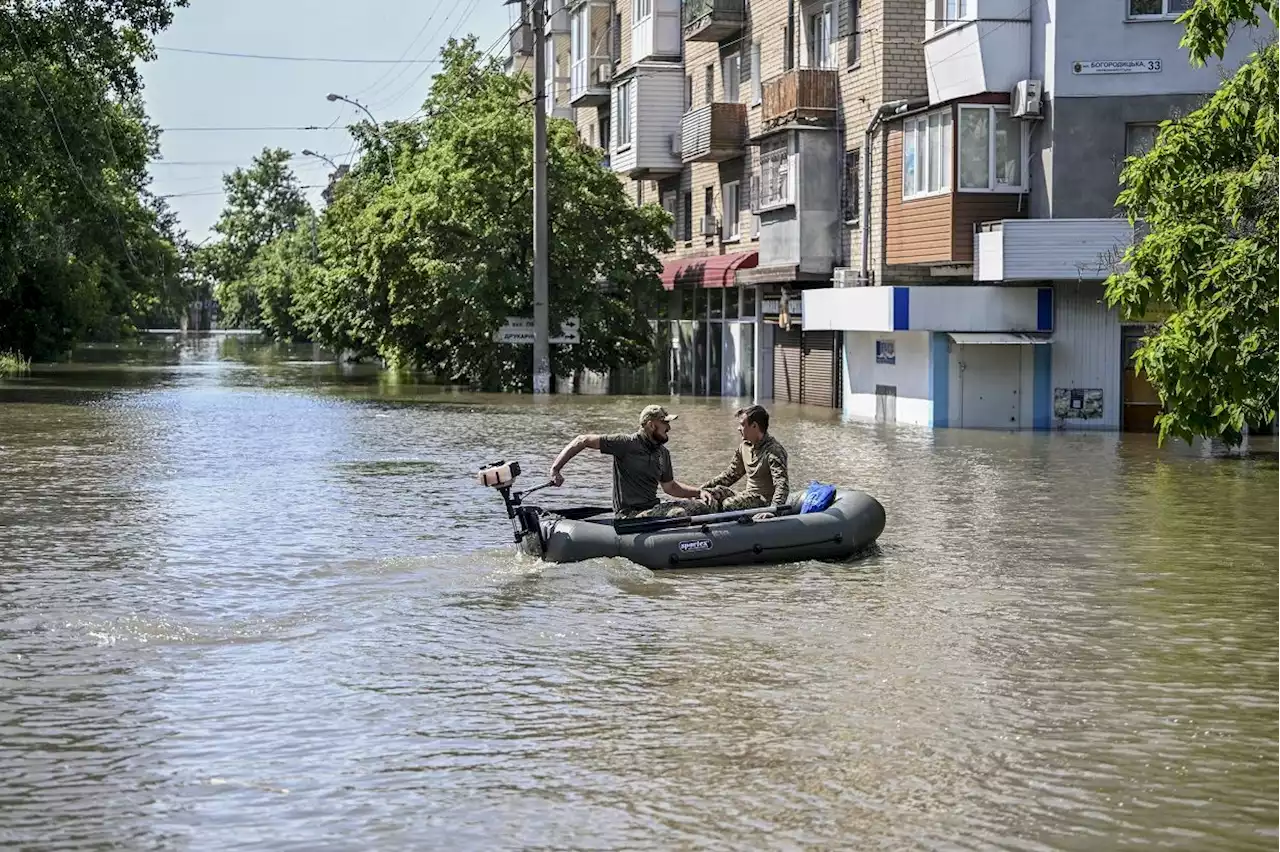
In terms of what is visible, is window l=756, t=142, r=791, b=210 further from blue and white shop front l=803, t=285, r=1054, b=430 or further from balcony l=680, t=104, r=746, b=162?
blue and white shop front l=803, t=285, r=1054, b=430

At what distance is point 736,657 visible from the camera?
12.9m

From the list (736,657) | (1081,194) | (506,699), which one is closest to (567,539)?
(736,657)

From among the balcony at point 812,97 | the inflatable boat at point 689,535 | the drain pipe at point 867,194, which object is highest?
the balcony at point 812,97

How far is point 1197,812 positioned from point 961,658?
3858 mm

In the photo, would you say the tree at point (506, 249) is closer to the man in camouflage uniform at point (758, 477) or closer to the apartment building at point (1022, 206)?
the apartment building at point (1022, 206)

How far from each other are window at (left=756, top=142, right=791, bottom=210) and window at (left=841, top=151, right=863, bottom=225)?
4.39 ft

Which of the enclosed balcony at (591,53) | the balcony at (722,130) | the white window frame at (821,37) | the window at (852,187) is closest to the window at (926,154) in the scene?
the window at (852,187)

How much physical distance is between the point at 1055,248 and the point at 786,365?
12.7 meters

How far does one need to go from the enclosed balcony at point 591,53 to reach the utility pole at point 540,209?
1131 centimetres

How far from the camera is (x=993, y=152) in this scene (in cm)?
3453

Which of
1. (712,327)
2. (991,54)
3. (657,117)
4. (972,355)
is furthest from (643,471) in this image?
(657,117)

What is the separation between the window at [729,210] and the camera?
4922 cm

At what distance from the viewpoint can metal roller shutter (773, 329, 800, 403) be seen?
4488 centimetres

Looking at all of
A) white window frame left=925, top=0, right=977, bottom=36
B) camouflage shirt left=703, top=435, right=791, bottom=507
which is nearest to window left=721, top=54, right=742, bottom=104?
white window frame left=925, top=0, right=977, bottom=36
